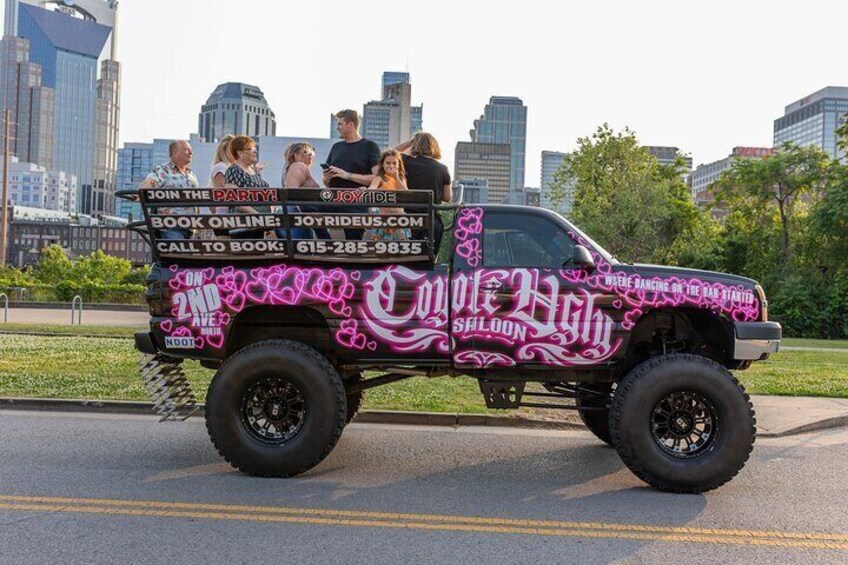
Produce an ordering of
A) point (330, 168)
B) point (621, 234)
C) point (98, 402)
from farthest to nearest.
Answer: point (621, 234) → point (98, 402) → point (330, 168)

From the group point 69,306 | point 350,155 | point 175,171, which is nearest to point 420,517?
point 350,155

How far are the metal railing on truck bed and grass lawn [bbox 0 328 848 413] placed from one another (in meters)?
3.13

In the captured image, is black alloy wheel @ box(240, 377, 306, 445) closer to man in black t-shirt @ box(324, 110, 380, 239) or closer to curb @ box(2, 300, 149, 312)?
man in black t-shirt @ box(324, 110, 380, 239)

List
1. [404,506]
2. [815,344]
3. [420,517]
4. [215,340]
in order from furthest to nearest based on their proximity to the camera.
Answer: [815,344], [215,340], [404,506], [420,517]

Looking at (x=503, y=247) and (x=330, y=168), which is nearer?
(x=503, y=247)

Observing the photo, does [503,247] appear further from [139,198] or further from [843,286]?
[843,286]

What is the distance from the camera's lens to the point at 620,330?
666 centimetres

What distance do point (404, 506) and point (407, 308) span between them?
1.66 m

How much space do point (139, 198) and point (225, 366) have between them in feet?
5.27

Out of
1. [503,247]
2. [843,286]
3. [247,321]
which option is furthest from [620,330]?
[843,286]

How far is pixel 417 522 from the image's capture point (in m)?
5.39

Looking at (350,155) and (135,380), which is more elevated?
(350,155)

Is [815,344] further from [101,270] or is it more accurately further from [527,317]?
[101,270]

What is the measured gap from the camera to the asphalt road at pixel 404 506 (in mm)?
4848
